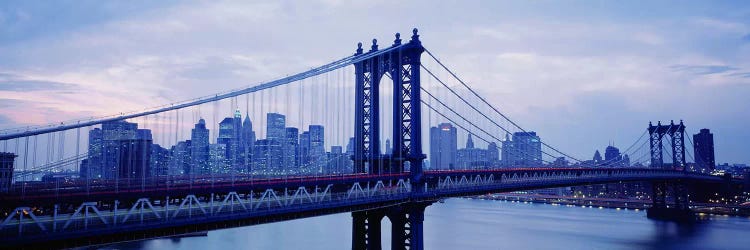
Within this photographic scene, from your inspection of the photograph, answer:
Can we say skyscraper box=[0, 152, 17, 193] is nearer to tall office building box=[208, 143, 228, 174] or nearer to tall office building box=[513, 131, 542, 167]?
tall office building box=[208, 143, 228, 174]

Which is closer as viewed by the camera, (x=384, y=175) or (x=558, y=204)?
(x=384, y=175)

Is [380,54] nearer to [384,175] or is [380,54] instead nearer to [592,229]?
[384,175]

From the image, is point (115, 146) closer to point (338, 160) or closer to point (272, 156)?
point (338, 160)

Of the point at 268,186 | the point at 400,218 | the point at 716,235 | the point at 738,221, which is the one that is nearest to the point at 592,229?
the point at 716,235

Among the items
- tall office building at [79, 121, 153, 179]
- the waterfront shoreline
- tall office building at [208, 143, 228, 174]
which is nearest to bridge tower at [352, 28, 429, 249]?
tall office building at [79, 121, 153, 179]

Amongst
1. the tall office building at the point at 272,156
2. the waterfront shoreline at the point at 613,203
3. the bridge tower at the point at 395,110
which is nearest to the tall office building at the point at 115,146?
the bridge tower at the point at 395,110

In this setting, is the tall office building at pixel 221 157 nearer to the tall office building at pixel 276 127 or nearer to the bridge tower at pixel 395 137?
the tall office building at pixel 276 127

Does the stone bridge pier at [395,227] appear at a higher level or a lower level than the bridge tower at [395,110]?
lower
